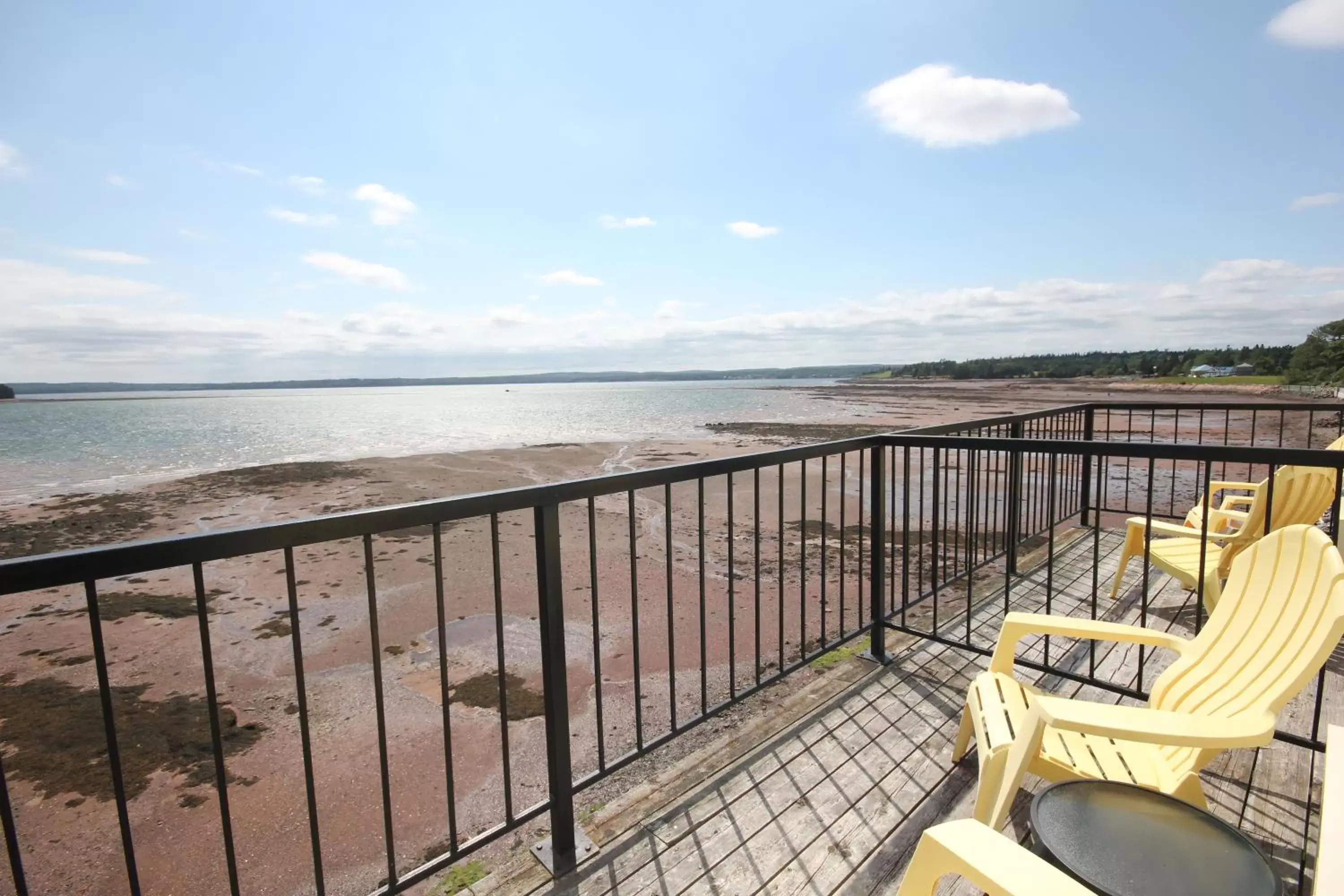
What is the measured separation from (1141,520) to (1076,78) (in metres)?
5.08

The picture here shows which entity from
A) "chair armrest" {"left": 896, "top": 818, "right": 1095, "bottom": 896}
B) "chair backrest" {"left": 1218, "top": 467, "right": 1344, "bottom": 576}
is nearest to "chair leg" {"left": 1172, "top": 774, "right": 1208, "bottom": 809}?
"chair armrest" {"left": 896, "top": 818, "right": 1095, "bottom": 896}

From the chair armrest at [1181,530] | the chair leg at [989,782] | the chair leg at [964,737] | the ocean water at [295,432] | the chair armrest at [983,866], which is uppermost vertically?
the chair armrest at [983,866]

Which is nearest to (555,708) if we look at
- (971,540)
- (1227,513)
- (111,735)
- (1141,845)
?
(111,735)

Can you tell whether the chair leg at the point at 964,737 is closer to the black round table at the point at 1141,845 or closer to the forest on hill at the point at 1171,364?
the black round table at the point at 1141,845

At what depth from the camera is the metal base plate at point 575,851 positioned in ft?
5.99

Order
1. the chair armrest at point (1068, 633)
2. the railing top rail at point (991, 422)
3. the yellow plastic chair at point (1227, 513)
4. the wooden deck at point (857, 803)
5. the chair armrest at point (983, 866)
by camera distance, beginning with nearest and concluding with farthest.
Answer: the chair armrest at point (983, 866) → the wooden deck at point (857, 803) → the chair armrest at point (1068, 633) → the railing top rail at point (991, 422) → the yellow plastic chair at point (1227, 513)

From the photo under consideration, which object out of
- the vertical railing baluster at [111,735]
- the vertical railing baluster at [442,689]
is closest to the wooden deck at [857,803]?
the vertical railing baluster at [442,689]

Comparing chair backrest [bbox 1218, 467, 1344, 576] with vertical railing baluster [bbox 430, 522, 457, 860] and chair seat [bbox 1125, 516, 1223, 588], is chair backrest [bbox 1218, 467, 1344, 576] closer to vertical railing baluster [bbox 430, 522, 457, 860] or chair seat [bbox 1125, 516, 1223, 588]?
chair seat [bbox 1125, 516, 1223, 588]

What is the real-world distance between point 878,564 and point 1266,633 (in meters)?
1.46

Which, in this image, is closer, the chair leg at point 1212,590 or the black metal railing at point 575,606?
the black metal railing at point 575,606

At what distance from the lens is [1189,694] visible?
178cm

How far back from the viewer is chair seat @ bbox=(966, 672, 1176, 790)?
1587 millimetres

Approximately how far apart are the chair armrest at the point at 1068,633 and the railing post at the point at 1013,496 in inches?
38.1

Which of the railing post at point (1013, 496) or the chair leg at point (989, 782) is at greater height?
the railing post at point (1013, 496)
